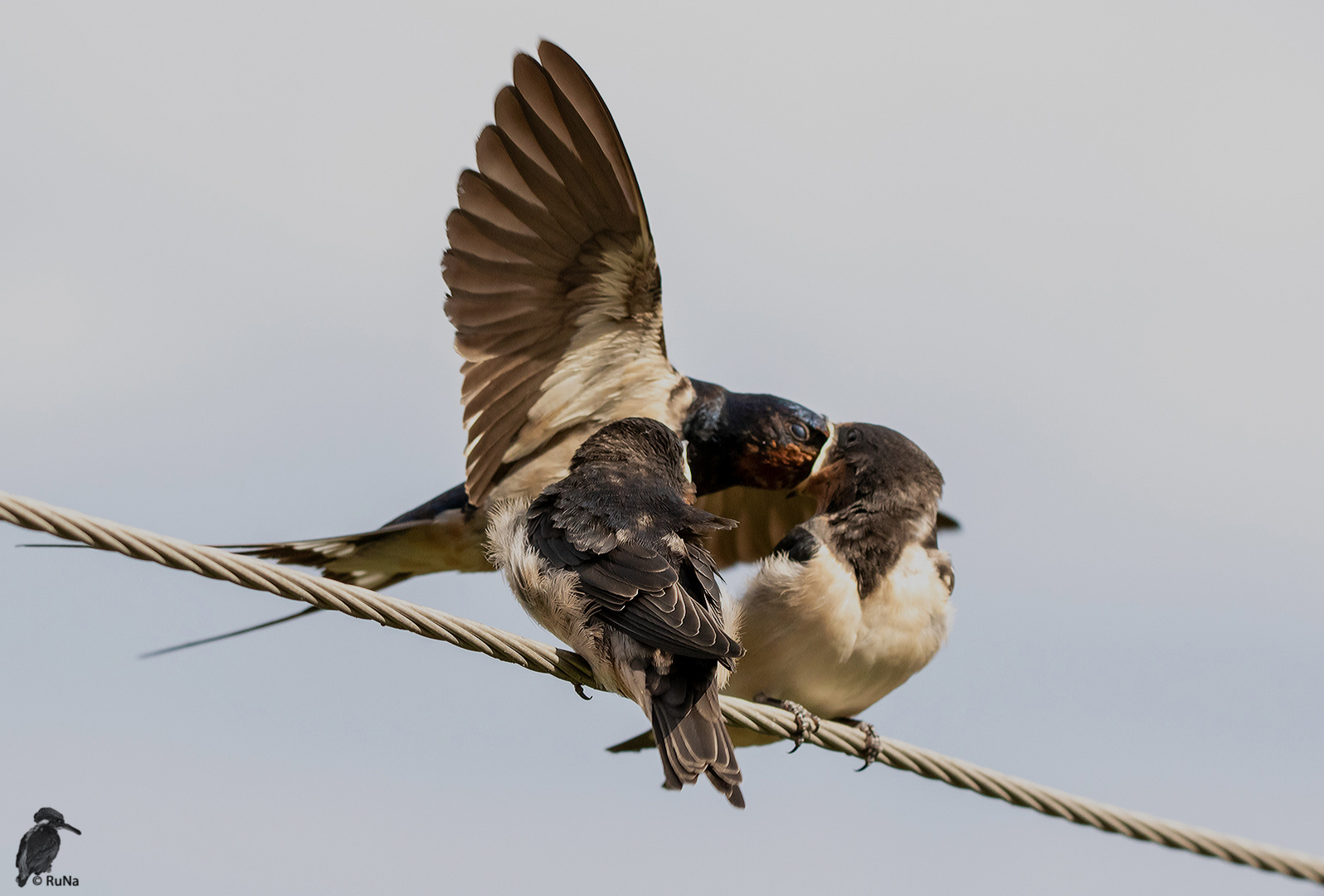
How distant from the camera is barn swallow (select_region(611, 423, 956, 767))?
3654 millimetres

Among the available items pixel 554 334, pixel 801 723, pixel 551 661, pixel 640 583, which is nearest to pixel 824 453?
pixel 554 334

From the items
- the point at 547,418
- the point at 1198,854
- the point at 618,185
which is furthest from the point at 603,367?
the point at 1198,854

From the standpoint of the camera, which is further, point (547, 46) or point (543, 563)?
point (547, 46)

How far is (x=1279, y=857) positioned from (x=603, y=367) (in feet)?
9.45

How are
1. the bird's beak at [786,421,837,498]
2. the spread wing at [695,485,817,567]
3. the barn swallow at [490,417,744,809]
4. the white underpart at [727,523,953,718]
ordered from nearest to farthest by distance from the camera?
1. the barn swallow at [490,417,744,809]
2. the white underpart at [727,523,953,718]
3. the bird's beak at [786,421,837,498]
4. the spread wing at [695,485,817,567]

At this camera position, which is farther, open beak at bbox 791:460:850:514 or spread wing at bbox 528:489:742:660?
open beak at bbox 791:460:850:514

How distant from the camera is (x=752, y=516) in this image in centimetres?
569

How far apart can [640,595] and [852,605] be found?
1.04 meters

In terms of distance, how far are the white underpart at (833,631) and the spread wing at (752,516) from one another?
5.03 ft

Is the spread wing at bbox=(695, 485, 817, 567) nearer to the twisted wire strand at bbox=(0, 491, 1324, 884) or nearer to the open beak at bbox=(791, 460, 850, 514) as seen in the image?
the open beak at bbox=(791, 460, 850, 514)

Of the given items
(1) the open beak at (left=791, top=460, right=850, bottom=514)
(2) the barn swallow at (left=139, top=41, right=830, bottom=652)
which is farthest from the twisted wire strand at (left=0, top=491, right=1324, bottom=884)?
(2) the barn swallow at (left=139, top=41, right=830, bottom=652)

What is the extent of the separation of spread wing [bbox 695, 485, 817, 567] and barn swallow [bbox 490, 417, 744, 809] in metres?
1.97

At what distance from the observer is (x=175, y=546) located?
2.10m

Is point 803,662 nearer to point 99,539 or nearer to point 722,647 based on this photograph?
point 722,647
